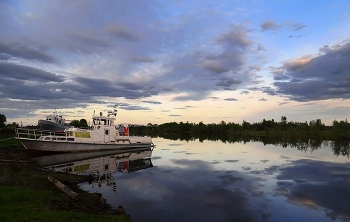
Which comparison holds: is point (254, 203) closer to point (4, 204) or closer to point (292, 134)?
point (4, 204)

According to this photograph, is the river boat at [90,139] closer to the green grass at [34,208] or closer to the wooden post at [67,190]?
the wooden post at [67,190]

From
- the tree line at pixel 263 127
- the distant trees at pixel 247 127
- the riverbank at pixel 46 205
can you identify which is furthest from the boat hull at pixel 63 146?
the distant trees at pixel 247 127

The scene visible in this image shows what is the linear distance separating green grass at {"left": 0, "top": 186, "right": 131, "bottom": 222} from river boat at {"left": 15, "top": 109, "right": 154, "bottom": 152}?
21755 mm

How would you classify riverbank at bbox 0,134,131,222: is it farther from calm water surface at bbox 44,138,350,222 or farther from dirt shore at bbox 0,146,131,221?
calm water surface at bbox 44,138,350,222

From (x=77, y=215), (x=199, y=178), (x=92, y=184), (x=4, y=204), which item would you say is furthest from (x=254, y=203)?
(x=4, y=204)

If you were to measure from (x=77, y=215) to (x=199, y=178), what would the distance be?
1391 centimetres

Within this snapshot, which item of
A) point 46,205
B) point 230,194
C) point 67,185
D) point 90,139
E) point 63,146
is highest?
point 90,139

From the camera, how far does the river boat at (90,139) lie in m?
34.0

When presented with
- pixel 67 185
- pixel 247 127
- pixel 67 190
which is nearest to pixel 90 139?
pixel 67 185

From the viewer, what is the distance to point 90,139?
3922cm

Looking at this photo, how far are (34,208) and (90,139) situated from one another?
29700mm

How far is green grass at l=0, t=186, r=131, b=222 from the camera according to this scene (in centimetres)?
945

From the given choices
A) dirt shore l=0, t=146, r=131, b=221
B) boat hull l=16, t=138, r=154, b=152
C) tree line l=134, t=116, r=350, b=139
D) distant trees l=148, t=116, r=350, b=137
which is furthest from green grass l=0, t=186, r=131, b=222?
distant trees l=148, t=116, r=350, b=137

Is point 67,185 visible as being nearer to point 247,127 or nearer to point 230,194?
point 230,194
